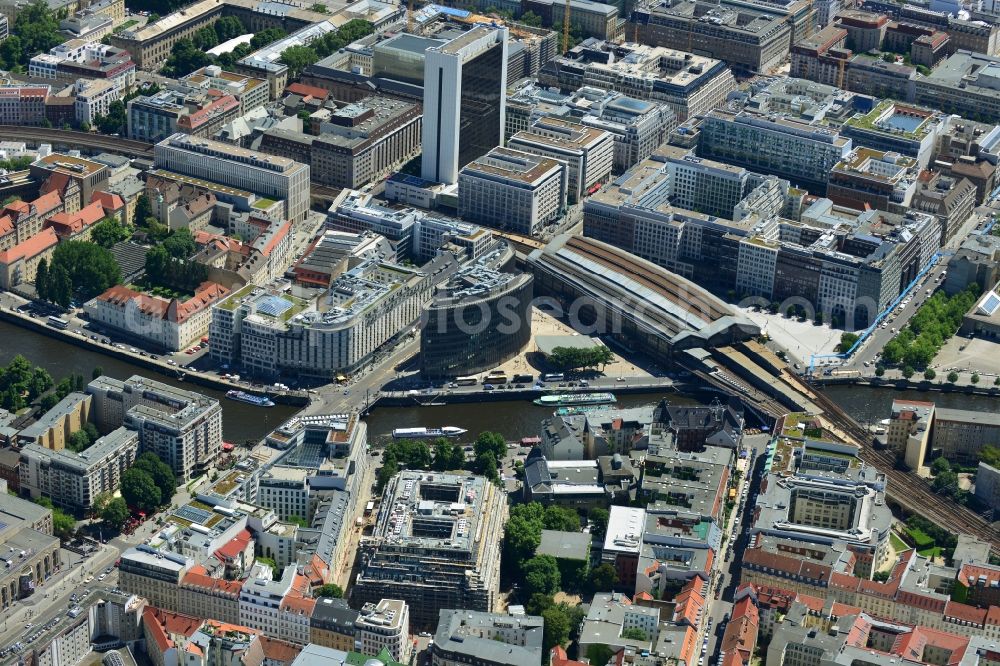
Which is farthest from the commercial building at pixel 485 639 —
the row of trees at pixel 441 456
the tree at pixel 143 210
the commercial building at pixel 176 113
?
the commercial building at pixel 176 113

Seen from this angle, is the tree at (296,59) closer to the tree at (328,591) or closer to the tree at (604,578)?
the tree at (604,578)

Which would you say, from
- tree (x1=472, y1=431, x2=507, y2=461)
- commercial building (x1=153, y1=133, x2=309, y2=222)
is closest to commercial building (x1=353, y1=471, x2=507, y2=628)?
tree (x1=472, y1=431, x2=507, y2=461)

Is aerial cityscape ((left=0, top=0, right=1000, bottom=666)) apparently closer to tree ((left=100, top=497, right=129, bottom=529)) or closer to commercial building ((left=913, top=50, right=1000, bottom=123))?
tree ((left=100, top=497, right=129, bottom=529))

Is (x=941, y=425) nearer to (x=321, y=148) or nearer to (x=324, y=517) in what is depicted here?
(x=324, y=517)

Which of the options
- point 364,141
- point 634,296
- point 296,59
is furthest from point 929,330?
point 296,59

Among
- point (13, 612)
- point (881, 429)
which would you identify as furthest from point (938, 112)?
point (13, 612)

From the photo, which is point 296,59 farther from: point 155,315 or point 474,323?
point 474,323
